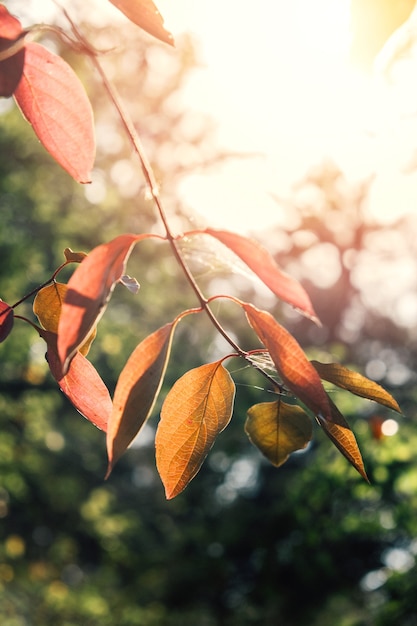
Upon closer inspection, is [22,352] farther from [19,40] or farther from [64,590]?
[19,40]

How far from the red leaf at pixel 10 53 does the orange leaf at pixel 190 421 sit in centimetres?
20

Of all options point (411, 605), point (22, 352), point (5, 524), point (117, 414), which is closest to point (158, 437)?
point (117, 414)

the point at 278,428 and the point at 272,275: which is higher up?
the point at 272,275

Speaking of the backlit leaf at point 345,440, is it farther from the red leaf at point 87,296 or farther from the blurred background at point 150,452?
the blurred background at point 150,452

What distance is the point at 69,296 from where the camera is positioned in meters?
0.32

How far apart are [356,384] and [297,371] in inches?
3.4

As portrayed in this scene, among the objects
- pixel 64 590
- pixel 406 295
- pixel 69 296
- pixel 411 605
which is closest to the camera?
pixel 69 296

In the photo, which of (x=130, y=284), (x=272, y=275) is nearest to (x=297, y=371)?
(x=272, y=275)

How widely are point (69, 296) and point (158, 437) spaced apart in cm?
14

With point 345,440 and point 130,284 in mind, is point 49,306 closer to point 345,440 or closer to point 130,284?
point 130,284

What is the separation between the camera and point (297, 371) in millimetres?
338

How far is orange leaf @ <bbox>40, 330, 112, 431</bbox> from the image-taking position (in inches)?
17.2

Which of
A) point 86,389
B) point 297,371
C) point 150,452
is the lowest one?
point 150,452

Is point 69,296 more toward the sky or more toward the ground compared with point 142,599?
more toward the sky
